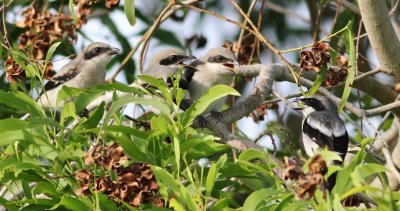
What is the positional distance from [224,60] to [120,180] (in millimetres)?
3092

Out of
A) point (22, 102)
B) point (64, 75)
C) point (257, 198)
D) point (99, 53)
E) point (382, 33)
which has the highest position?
point (382, 33)

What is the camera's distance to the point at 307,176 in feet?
10.8

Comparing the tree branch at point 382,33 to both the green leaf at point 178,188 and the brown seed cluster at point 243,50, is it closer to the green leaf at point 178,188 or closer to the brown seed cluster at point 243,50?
the brown seed cluster at point 243,50

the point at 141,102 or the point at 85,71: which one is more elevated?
the point at 141,102

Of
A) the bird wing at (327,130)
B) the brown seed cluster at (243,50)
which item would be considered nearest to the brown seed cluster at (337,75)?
the bird wing at (327,130)

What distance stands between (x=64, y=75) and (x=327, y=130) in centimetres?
302

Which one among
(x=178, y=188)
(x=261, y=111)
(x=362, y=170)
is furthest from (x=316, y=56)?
(x=261, y=111)

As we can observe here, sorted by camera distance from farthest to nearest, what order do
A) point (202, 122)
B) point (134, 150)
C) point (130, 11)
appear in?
point (202, 122), point (130, 11), point (134, 150)

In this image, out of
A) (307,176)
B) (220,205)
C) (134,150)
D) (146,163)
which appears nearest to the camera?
(307,176)

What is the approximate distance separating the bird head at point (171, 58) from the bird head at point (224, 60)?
1.02 feet

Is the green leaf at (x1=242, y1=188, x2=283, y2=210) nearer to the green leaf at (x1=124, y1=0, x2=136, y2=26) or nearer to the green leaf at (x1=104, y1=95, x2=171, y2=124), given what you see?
the green leaf at (x1=104, y1=95, x2=171, y2=124)

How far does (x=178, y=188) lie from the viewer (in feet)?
12.3

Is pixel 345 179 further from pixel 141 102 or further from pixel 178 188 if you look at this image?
pixel 141 102

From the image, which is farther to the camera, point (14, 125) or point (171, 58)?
point (171, 58)
